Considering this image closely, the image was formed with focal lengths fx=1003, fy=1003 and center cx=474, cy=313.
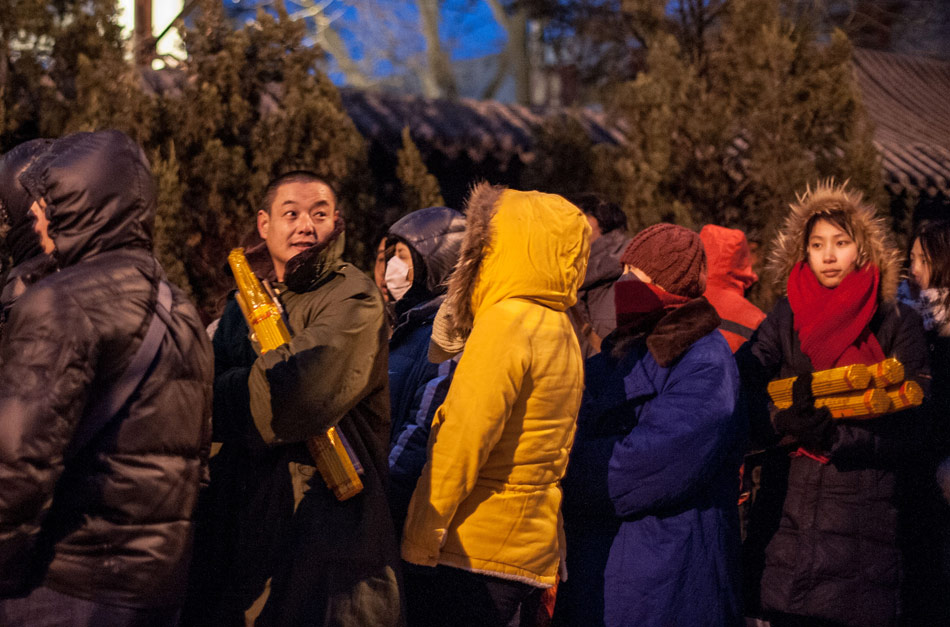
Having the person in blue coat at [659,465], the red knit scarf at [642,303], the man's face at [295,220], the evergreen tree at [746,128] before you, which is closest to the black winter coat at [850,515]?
the person in blue coat at [659,465]

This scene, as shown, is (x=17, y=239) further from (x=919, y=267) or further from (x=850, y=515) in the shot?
(x=919, y=267)

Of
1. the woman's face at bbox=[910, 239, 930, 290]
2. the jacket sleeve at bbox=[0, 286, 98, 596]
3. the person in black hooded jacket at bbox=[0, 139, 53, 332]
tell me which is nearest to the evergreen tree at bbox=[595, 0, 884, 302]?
the woman's face at bbox=[910, 239, 930, 290]

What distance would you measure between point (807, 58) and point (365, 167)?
3194 millimetres

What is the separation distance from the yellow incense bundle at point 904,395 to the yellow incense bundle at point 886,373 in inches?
1.1

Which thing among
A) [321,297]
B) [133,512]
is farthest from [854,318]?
[133,512]

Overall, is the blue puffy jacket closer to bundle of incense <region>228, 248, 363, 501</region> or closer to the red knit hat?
the red knit hat

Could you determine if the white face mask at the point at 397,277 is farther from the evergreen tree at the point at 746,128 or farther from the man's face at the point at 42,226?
the evergreen tree at the point at 746,128

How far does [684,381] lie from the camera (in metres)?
3.01

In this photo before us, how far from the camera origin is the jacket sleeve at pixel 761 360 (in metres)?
3.63

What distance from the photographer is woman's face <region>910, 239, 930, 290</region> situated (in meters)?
4.29

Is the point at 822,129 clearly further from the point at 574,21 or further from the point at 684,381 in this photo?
the point at 574,21

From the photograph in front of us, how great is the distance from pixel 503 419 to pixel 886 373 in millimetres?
1520

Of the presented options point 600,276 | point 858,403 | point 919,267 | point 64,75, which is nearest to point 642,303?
point 858,403

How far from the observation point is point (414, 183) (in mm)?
6734
